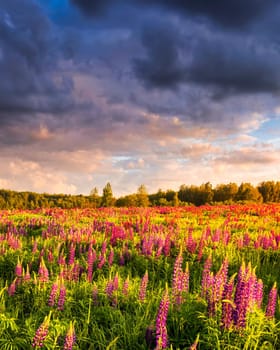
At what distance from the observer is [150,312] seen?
511 centimetres

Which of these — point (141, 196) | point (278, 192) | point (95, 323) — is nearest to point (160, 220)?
point (95, 323)

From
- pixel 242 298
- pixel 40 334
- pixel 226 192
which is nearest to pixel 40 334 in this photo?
pixel 40 334

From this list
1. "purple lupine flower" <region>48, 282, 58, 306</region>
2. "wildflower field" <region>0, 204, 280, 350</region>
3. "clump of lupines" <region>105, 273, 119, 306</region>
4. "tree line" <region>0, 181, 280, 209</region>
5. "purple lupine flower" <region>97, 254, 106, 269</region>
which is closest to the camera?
"wildflower field" <region>0, 204, 280, 350</region>

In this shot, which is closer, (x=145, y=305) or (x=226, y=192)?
(x=145, y=305)

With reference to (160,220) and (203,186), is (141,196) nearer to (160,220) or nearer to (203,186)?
(203,186)

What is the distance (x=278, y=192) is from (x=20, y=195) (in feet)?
196

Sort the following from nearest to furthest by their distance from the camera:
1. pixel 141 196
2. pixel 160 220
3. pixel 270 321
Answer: pixel 270 321, pixel 160 220, pixel 141 196

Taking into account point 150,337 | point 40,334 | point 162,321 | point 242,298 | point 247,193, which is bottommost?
point 150,337

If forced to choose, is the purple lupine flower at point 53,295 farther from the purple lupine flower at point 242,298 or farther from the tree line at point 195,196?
the tree line at point 195,196

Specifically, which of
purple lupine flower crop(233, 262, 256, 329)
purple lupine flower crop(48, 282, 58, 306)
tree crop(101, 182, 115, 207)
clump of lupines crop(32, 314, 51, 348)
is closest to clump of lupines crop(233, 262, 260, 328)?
purple lupine flower crop(233, 262, 256, 329)

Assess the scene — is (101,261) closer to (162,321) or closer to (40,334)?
(40,334)

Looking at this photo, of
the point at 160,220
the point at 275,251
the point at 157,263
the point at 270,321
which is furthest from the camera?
the point at 160,220

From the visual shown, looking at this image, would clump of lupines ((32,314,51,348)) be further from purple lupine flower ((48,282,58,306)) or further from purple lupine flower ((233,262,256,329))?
purple lupine flower ((233,262,256,329))

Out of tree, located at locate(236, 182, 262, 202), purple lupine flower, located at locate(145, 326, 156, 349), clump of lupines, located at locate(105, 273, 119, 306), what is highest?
tree, located at locate(236, 182, 262, 202)
